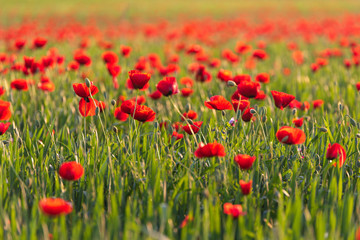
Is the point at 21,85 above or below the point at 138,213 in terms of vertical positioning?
above

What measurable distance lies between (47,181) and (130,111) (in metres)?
0.49

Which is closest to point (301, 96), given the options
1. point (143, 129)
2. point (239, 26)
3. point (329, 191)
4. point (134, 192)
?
point (143, 129)

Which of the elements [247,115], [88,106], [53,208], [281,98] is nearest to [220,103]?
[247,115]

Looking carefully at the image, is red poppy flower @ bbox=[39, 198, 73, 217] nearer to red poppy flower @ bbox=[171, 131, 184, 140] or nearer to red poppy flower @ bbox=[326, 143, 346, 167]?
red poppy flower @ bbox=[171, 131, 184, 140]

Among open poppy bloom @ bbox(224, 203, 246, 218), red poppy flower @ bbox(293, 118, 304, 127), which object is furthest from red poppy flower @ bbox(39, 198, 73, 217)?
red poppy flower @ bbox(293, 118, 304, 127)

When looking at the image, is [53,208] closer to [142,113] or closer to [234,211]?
[234,211]

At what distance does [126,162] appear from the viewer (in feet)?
5.63

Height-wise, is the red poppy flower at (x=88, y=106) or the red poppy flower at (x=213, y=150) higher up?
the red poppy flower at (x=88, y=106)

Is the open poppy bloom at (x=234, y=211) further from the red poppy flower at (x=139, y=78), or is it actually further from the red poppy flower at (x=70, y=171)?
the red poppy flower at (x=139, y=78)

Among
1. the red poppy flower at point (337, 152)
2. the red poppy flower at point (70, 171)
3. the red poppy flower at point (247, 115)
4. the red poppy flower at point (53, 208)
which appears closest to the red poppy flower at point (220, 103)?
the red poppy flower at point (247, 115)

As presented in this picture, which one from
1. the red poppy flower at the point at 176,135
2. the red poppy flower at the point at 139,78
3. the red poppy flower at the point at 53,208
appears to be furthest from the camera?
the red poppy flower at the point at 176,135

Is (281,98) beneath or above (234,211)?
above

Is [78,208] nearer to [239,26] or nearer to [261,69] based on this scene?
[261,69]

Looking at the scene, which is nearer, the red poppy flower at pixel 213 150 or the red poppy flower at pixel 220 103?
the red poppy flower at pixel 213 150
